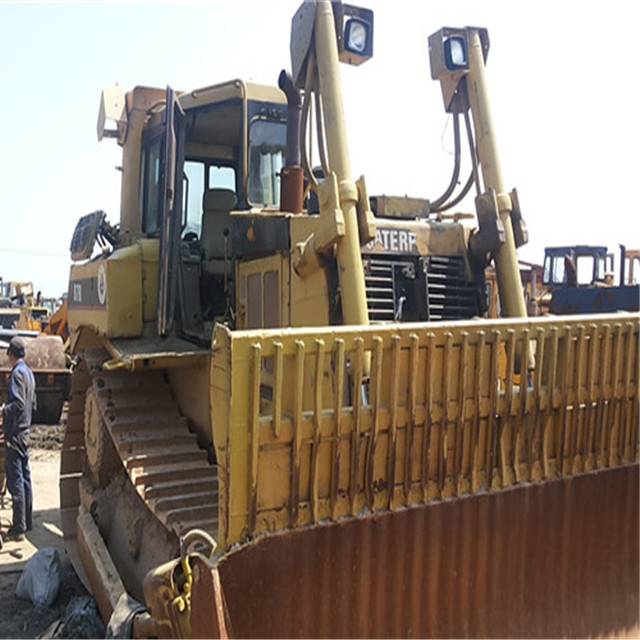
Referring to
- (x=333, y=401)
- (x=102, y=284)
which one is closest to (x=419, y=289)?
(x=333, y=401)

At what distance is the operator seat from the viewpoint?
192 inches

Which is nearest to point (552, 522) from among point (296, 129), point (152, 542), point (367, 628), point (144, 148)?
point (367, 628)

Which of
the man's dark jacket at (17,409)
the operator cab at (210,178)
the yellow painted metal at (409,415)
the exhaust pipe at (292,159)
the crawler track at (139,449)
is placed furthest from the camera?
the man's dark jacket at (17,409)

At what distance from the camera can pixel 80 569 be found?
4.77 metres

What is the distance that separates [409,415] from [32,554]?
403 centimetres

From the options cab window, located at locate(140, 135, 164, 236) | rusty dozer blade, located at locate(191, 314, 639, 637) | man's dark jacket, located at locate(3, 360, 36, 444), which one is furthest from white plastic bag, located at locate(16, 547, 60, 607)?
rusty dozer blade, located at locate(191, 314, 639, 637)

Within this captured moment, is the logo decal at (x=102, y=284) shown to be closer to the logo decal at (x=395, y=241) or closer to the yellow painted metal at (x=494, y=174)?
the logo decal at (x=395, y=241)

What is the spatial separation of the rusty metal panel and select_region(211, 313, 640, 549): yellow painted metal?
85mm

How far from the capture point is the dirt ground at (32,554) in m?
4.32

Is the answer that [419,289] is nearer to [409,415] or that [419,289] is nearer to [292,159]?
[292,159]

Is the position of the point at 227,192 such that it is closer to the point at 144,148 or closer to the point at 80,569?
the point at 144,148

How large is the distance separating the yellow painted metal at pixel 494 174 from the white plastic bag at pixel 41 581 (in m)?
3.25

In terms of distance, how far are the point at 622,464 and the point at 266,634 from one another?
184 cm

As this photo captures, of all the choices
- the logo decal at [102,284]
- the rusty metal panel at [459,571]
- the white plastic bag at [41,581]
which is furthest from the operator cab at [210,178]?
the rusty metal panel at [459,571]
